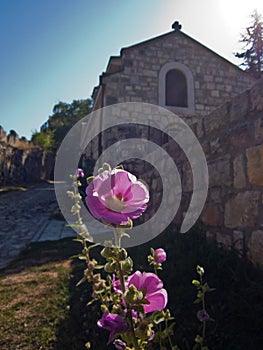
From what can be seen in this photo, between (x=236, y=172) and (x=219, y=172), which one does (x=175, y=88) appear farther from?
(x=236, y=172)

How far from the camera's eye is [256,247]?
6.41ft

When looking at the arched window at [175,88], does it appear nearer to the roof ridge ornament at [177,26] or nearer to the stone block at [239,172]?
the roof ridge ornament at [177,26]

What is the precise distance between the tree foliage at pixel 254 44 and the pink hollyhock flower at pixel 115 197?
16874 mm

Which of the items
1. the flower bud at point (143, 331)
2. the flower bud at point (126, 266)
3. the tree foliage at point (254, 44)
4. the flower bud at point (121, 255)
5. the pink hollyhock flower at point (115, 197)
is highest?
the tree foliage at point (254, 44)

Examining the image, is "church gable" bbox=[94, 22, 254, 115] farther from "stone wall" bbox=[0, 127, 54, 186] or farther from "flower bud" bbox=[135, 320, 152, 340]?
"flower bud" bbox=[135, 320, 152, 340]

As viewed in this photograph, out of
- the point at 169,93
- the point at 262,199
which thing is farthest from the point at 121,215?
the point at 169,93

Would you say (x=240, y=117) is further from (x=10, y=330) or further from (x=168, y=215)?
(x=10, y=330)

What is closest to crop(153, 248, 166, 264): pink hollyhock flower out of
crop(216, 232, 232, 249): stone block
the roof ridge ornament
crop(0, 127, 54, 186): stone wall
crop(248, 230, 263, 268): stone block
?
crop(248, 230, 263, 268): stone block

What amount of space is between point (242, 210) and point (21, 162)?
13280 millimetres

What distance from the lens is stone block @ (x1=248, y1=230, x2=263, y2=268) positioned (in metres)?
1.91

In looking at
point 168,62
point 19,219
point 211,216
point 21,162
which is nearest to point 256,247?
point 211,216

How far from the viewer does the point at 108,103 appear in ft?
24.9

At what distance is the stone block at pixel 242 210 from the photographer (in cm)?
201

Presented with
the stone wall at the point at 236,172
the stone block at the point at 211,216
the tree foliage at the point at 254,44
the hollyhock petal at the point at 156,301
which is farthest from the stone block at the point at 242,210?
the tree foliage at the point at 254,44
